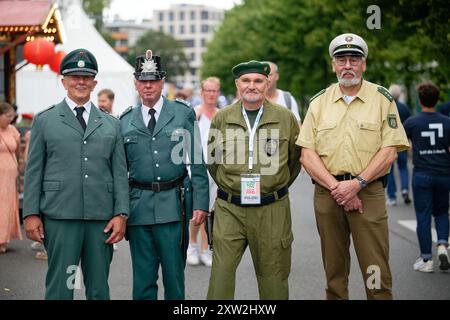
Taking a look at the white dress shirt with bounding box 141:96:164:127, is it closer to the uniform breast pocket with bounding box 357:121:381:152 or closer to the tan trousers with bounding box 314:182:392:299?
the tan trousers with bounding box 314:182:392:299

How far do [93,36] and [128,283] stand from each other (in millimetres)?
17805

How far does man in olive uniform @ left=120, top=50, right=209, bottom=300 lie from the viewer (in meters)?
5.86

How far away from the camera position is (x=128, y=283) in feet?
26.4

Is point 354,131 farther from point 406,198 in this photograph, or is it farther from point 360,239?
point 406,198

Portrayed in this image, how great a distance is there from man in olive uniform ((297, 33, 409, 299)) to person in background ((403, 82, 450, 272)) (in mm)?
3136

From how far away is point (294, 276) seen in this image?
8.42m

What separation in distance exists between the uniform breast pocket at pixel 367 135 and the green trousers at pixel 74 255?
1.89 meters

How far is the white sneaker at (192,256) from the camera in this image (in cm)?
908

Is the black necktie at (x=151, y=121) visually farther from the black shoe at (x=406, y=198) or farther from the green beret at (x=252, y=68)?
the black shoe at (x=406, y=198)

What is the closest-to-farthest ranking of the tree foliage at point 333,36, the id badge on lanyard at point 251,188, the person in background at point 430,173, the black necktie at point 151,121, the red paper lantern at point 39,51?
1. the id badge on lanyard at point 251,188
2. the black necktie at point 151,121
3. the person in background at point 430,173
4. the tree foliage at point 333,36
5. the red paper lantern at point 39,51

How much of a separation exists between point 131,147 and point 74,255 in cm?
94

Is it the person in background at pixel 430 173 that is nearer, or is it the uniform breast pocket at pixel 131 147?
the uniform breast pocket at pixel 131 147

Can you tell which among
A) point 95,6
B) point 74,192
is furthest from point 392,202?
point 95,6

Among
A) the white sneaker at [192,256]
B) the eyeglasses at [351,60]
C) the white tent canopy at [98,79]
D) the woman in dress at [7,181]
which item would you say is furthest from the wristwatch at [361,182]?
the white tent canopy at [98,79]
